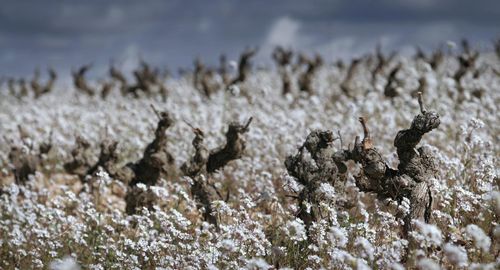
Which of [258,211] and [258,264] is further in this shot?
[258,211]

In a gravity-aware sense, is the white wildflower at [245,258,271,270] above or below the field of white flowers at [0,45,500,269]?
below

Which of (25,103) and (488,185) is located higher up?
(25,103)

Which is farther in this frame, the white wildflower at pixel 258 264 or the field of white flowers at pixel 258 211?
the field of white flowers at pixel 258 211

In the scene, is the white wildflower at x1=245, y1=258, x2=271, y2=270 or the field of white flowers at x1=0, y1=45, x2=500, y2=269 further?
the field of white flowers at x1=0, y1=45, x2=500, y2=269

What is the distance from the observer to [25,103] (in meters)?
37.4

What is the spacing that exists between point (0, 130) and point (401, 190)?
65.6 feet

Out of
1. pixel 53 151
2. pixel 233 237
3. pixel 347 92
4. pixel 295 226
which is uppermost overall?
pixel 347 92

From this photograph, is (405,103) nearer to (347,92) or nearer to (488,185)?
(347,92)

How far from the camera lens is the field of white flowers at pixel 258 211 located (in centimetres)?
669

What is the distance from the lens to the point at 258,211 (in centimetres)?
1063

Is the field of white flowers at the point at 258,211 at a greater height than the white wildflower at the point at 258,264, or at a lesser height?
greater

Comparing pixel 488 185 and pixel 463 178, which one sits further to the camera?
pixel 463 178

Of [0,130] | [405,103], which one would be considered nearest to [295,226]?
[405,103]

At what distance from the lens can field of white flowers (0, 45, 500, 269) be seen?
263 inches
